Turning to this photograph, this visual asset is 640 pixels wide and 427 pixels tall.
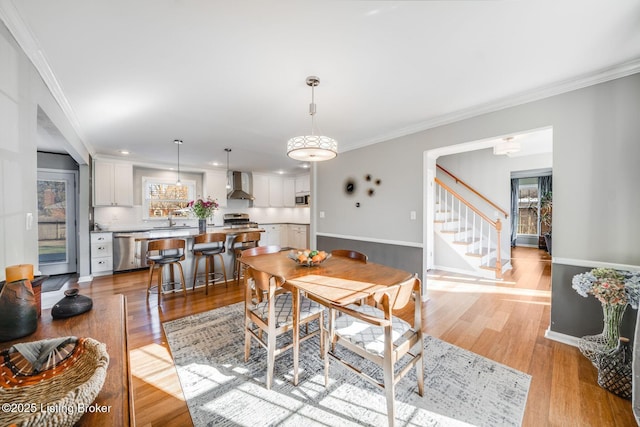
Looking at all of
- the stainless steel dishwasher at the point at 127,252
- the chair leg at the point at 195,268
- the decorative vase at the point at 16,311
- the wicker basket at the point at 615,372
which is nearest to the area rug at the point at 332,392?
the wicker basket at the point at 615,372

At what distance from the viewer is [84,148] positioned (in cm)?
403

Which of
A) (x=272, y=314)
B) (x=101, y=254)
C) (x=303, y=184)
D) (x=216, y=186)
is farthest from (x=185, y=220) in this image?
(x=272, y=314)

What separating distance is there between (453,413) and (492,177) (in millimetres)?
5405

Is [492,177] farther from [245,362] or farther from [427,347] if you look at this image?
[245,362]

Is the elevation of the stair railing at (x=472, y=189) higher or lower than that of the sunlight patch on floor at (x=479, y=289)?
higher

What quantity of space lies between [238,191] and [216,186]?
59 cm

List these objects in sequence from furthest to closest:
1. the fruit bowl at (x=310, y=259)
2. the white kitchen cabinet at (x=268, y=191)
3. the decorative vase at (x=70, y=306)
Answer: the white kitchen cabinet at (x=268, y=191), the fruit bowl at (x=310, y=259), the decorative vase at (x=70, y=306)

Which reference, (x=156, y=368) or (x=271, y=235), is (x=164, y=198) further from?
(x=156, y=368)

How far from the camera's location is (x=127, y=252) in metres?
4.82

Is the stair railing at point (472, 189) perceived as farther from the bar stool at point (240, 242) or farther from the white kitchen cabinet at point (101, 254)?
the white kitchen cabinet at point (101, 254)

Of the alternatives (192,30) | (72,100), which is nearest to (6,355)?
(192,30)

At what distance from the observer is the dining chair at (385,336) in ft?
4.57

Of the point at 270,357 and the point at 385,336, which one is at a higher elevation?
the point at 385,336

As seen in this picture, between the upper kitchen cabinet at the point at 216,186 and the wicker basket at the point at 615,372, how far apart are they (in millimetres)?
6802
